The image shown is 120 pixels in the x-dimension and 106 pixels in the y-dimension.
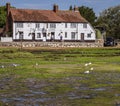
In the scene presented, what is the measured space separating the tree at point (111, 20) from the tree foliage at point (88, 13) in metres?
3.33

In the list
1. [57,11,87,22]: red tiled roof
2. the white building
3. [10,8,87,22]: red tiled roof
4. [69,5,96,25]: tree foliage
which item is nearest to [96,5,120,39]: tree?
[69,5,96,25]: tree foliage

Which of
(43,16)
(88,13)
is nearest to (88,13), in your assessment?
(88,13)

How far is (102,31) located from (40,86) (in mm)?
121569

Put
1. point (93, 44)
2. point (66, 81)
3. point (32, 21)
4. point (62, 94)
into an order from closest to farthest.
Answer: point (62, 94)
point (66, 81)
point (93, 44)
point (32, 21)

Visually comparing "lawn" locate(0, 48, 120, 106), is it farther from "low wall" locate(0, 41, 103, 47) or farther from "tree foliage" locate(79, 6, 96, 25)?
"tree foliage" locate(79, 6, 96, 25)

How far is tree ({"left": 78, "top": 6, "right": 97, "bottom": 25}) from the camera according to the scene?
163500 millimetres

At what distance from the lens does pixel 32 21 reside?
→ 116875mm

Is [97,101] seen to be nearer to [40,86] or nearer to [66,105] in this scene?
[66,105]

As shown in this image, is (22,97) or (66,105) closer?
(66,105)

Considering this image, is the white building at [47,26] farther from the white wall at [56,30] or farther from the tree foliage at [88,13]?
the tree foliage at [88,13]

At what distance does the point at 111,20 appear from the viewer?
170 m

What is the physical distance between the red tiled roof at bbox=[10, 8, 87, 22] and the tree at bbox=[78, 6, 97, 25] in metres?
39.8

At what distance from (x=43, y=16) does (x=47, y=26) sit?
2.78 meters

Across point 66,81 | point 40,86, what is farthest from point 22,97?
point 66,81
